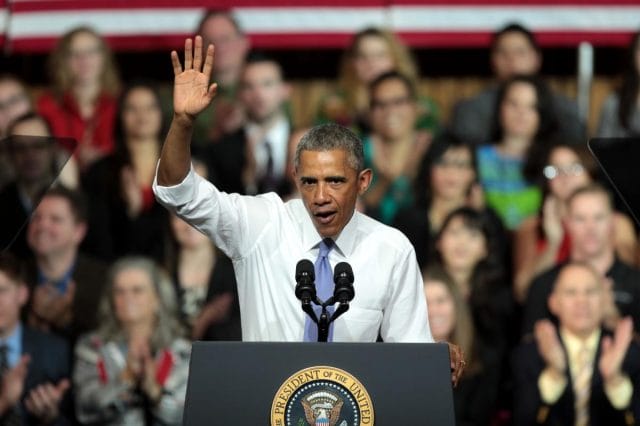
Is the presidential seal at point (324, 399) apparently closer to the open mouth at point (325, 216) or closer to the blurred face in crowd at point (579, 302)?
the open mouth at point (325, 216)

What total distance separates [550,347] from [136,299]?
187 cm

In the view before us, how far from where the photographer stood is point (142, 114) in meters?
6.73

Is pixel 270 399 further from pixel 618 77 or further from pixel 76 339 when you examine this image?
pixel 618 77

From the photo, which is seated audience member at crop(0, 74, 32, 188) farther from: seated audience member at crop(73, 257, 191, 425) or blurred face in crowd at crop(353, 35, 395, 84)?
blurred face in crowd at crop(353, 35, 395, 84)

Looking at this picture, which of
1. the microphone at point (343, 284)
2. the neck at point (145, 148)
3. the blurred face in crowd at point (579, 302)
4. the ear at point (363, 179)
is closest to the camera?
the microphone at point (343, 284)

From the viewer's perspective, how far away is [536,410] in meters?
6.04

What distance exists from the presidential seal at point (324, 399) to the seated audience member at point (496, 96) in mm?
3806

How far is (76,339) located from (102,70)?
4.85ft

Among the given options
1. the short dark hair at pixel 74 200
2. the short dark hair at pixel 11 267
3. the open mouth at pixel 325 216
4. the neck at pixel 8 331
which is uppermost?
the short dark hair at pixel 74 200

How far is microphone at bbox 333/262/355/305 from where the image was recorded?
10.6 feet

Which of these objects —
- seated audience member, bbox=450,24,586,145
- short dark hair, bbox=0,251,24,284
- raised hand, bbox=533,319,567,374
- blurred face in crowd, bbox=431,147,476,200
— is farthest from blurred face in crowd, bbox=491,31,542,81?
short dark hair, bbox=0,251,24,284

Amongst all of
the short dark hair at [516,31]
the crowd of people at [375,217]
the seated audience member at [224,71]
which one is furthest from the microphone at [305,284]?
the short dark hair at [516,31]

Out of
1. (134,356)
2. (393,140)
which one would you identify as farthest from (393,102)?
(134,356)

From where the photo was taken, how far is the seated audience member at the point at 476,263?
6.31 metres
